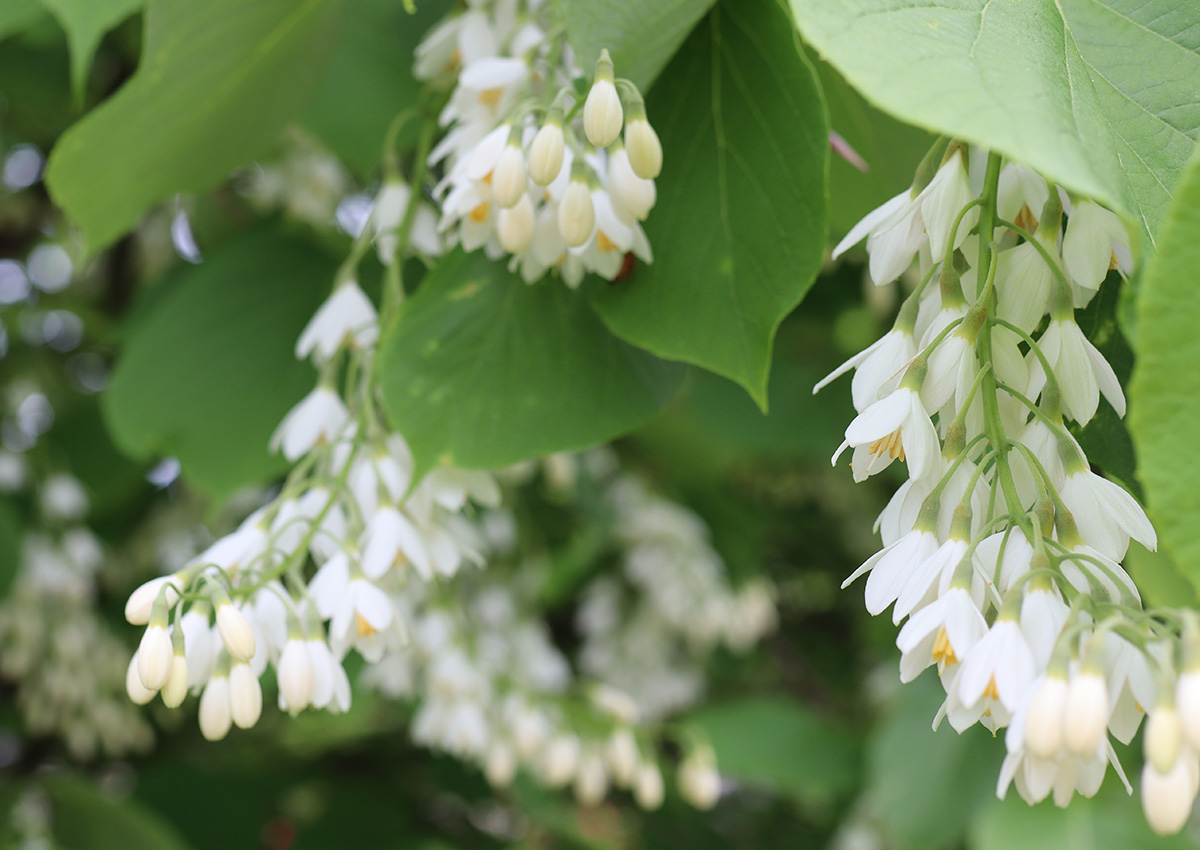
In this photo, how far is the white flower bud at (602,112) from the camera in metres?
0.73

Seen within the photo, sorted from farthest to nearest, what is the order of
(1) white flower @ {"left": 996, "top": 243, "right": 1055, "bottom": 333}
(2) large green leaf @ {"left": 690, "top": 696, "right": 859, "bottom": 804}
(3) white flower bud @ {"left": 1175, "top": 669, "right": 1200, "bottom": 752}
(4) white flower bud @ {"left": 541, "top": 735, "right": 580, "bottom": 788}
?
(2) large green leaf @ {"left": 690, "top": 696, "right": 859, "bottom": 804} < (4) white flower bud @ {"left": 541, "top": 735, "right": 580, "bottom": 788} < (1) white flower @ {"left": 996, "top": 243, "right": 1055, "bottom": 333} < (3) white flower bud @ {"left": 1175, "top": 669, "right": 1200, "bottom": 752}

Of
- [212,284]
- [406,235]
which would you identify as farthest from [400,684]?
[406,235]

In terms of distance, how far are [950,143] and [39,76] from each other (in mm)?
2355

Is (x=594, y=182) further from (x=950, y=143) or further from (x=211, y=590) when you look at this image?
(x=211, y=590)

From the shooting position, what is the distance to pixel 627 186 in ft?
2.64

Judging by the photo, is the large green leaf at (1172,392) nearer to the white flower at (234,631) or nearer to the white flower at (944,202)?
the white flower at (944,202)

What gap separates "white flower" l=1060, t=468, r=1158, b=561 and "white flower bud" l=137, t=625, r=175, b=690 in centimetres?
64

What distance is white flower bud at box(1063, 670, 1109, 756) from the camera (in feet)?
1.51

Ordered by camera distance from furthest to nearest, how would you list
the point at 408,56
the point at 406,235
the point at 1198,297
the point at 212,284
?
the point at 212,284
the point at 408,56
the point at 406,235
the point at 1198,297

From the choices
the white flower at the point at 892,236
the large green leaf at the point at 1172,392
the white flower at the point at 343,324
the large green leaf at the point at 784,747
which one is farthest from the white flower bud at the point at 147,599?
the large green leaf at the point at 784,747

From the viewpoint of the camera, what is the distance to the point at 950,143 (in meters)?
0.70

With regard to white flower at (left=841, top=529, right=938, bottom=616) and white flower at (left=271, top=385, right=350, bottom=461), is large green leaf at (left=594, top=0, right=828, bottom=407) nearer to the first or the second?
white flower at (left=841, top=529, right=938, bottom=616)

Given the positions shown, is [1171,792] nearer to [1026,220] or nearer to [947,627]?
[947,627]

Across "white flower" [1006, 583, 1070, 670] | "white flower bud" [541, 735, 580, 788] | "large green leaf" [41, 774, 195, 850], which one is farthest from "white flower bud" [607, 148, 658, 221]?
"large green leaf" [41, 774, 195, 850]
